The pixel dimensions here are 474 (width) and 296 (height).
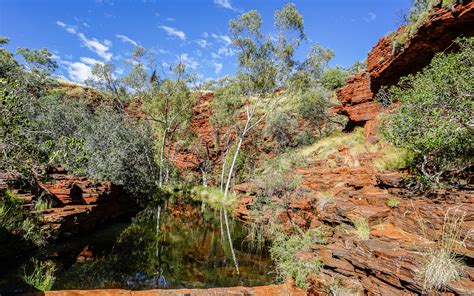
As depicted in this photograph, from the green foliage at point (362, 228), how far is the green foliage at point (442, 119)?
206 cm

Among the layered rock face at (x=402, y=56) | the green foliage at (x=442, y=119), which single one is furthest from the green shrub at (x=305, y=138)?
the green foliage at (x=442, y=119)

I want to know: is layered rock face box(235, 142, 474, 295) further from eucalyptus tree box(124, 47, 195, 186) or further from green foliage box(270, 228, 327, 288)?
eucalyptus tree box(124, 47, 195, 186)

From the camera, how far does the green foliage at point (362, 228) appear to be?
276 inches

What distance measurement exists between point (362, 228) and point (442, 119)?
12.2ft

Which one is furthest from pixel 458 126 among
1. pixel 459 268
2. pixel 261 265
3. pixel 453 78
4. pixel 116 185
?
pixel 116 185

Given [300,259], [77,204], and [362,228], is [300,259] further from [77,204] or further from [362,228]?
[77,204]

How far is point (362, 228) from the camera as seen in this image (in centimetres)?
734

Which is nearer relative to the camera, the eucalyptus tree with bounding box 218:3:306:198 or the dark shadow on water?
the dark shadow on water

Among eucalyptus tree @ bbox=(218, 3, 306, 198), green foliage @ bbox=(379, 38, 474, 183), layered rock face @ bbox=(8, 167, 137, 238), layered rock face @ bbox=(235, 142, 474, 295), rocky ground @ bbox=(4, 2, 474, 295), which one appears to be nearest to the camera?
layered rock face @ bbox=(235, 142, 474, 295)

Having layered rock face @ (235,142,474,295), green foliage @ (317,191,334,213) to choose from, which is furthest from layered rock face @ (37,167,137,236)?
green foliage @ (317,191,334,213)

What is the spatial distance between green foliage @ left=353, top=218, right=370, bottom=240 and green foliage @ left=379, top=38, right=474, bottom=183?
2.06 metres

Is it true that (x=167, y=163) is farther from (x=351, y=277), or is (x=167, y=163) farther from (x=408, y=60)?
(x=351, y=277)

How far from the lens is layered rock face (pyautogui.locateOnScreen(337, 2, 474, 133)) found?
36.4ft

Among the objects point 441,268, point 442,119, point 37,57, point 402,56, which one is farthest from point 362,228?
point 37,57
